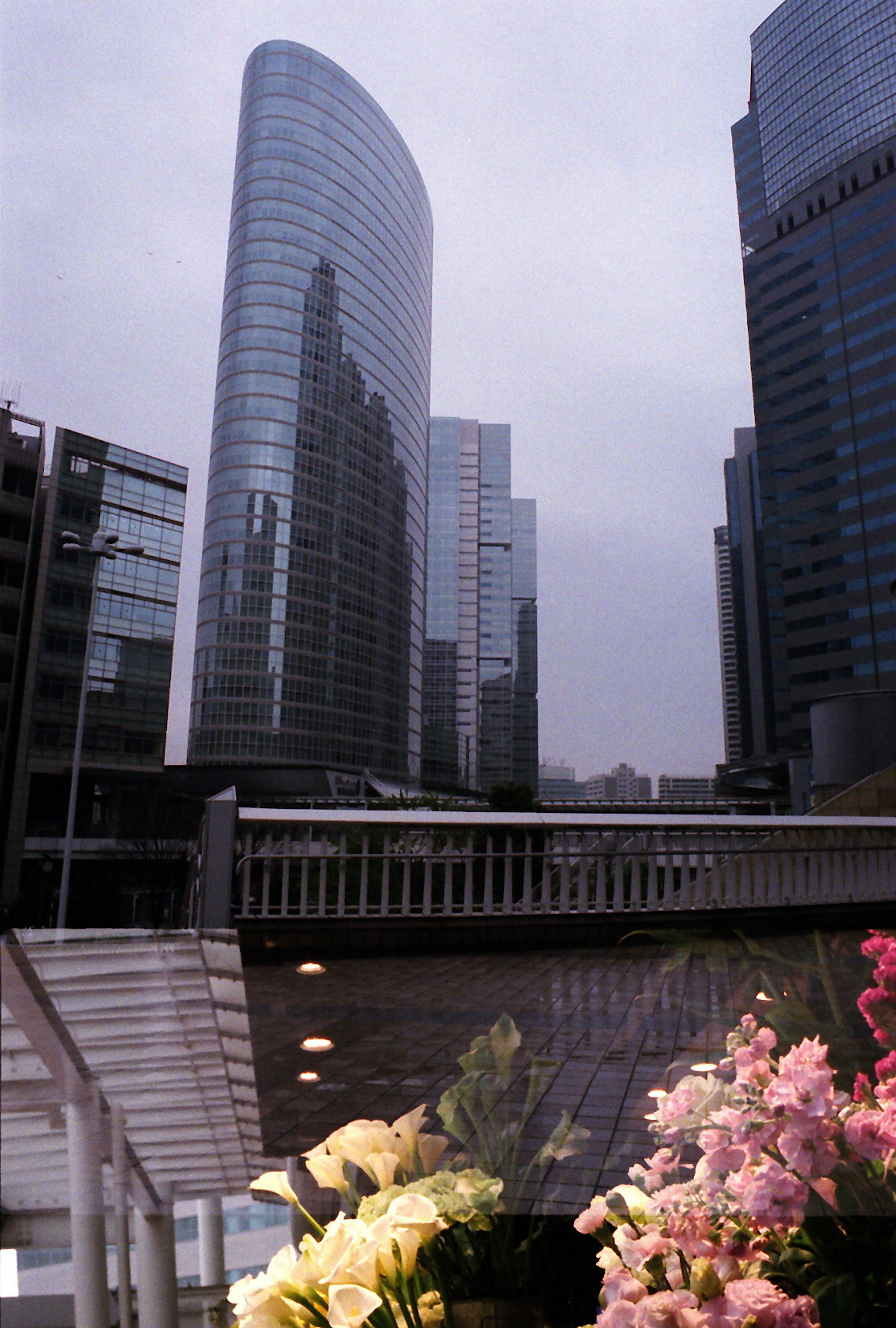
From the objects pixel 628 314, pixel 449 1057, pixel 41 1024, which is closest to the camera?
pixel 41 1024

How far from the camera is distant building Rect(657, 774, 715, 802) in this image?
4.40ft

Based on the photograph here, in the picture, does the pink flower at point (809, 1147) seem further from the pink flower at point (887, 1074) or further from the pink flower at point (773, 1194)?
the pink flower at point (887, 1074)

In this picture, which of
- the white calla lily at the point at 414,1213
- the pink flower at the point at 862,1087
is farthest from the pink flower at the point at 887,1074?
the white calla lily at the point at 414,1213

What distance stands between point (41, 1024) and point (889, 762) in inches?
50.0

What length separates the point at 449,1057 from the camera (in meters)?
1.17

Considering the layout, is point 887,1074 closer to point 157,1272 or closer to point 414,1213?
point 414,1213

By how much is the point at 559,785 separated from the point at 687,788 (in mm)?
221

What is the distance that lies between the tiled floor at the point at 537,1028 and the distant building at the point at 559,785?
0.86 feet

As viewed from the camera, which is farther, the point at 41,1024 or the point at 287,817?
the point at 287,817

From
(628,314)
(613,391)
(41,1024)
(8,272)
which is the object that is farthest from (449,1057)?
(8,272)

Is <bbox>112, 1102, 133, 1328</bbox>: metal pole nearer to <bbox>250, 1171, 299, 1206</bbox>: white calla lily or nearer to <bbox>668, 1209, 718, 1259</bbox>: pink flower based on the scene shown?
<bbox>250, 1171, 299, 1206</bbox>: white calla lily

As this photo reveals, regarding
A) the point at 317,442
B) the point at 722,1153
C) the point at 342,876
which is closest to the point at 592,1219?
the point at 722,1153

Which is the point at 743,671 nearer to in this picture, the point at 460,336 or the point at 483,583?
the point at 483,583

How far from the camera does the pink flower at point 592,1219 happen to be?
32.5 inches
